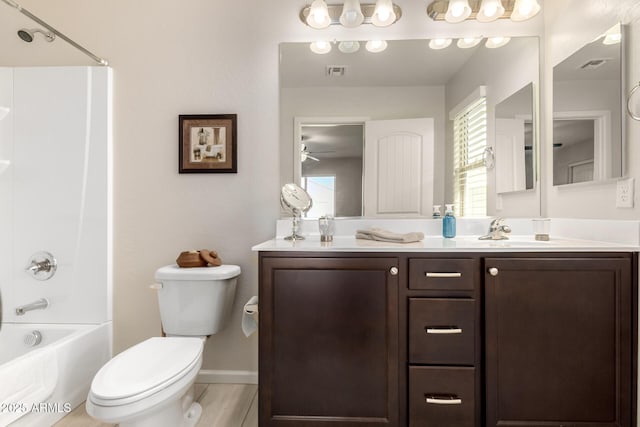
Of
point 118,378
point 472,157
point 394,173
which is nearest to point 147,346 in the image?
point 118,378

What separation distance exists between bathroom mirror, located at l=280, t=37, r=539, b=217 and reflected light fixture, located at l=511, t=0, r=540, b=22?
125mm

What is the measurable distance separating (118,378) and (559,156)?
2266mm

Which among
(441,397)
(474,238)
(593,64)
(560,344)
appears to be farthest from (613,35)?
(441,397)

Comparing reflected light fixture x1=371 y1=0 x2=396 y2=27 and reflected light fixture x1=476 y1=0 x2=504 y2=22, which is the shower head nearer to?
reflected light fixture x1=371 y1=0 x2=396 y2=27

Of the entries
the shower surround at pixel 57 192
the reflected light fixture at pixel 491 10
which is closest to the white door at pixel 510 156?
the reflected light fixture at pixel 491 10

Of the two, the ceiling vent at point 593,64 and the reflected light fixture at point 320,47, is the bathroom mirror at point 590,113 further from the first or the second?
the reflected light fixture at point 320,47

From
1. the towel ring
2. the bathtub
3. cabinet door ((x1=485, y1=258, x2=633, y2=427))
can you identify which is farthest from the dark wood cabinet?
the bathtub

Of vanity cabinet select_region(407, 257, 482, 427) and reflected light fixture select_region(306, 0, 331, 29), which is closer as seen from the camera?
vanity cabinet select_region(407, 257, 482, 427)

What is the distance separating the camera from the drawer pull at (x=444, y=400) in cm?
135

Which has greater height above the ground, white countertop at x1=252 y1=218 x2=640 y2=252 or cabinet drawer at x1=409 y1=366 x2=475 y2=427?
white countertop at x1=252 y1=218 x2=640 y2=252

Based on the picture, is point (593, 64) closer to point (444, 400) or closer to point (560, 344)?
point (560, 344)

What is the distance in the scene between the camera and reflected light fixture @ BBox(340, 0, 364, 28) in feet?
6.20

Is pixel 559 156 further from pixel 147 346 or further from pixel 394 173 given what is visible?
pixel 147 346

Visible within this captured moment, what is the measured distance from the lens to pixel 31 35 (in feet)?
6.37
